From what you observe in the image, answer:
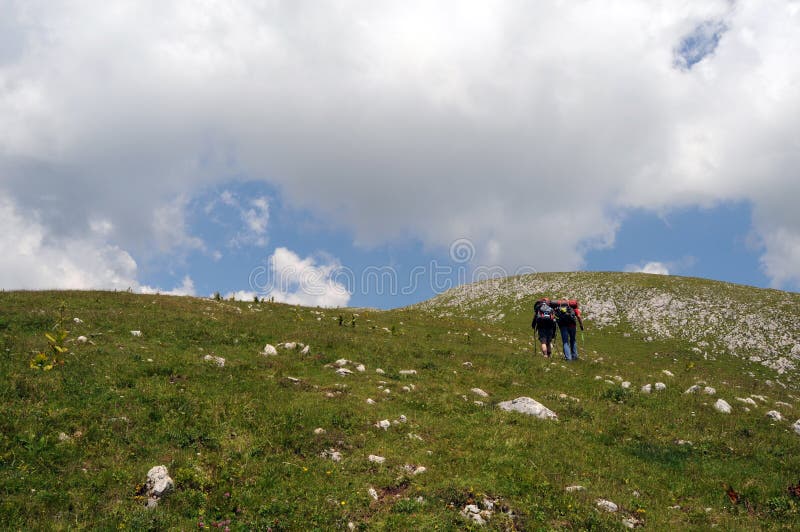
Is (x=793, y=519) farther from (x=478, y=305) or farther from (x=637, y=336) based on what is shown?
(x=478, y=305)


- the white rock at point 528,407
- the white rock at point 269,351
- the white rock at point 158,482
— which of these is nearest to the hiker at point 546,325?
the white rock at point 528,407

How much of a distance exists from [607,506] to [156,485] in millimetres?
8349

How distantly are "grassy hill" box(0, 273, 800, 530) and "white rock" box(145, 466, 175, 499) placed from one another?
194 mm

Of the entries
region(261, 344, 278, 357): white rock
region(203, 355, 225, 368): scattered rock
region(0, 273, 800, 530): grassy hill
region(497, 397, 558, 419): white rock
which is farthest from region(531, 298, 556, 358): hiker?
region(203, 355, 225, 368): scattered rock

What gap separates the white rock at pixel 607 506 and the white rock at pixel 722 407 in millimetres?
9017

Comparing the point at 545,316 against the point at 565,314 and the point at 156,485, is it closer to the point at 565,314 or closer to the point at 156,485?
the point at 565,314

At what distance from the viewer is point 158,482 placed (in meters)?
8.03

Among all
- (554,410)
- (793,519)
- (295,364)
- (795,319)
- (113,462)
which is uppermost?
(795,319)

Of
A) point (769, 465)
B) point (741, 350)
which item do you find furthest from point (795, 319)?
point (769, 465)

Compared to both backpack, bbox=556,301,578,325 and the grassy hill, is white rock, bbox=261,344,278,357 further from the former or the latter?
backpack, bbox=556,301,578,325

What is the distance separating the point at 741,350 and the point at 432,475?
1701 inches

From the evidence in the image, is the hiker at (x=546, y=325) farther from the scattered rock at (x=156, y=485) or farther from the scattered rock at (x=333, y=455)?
the scattered rock at (x=156, y=485)

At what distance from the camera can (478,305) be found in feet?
201

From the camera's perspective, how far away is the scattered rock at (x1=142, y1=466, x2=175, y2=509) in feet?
25.6
